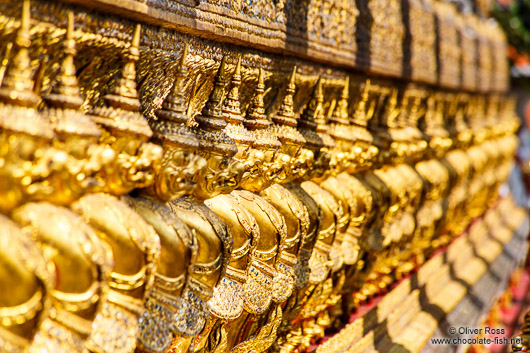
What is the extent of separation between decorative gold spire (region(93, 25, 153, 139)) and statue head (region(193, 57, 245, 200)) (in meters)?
0.28

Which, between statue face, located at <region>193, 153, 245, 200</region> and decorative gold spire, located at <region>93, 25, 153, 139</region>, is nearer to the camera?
decorative gold spire, located at <region>93, 25, 153, 139</region>

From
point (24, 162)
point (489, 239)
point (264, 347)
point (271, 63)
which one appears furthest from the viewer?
point (489, 239)

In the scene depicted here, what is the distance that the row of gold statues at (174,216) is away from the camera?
3.98ft

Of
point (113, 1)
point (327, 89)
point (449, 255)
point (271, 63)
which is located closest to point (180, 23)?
point (113, 1)

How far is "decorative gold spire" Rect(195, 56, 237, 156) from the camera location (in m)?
1.75

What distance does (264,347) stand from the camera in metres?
2.31

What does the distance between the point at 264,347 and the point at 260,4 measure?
0.98 meters

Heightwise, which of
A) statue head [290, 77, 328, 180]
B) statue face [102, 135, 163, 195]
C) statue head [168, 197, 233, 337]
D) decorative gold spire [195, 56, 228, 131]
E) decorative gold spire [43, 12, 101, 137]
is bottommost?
statue head [168, 197, 233, 337]

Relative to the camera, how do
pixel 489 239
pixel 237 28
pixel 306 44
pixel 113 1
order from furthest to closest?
pixel 489 239
pixel 306 44
pixel 237 28
pixel 113 1

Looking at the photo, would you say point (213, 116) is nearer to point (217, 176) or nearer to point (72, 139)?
point (217, 176)

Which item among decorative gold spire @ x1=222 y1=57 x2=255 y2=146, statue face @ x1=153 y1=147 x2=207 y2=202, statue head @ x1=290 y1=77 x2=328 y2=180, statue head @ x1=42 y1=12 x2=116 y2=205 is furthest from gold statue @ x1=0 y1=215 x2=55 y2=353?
statue head @ x1=290 y1=77 x2=328 y2=180

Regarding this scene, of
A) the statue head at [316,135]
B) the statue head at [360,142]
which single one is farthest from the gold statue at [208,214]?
the statue head at [360,142]

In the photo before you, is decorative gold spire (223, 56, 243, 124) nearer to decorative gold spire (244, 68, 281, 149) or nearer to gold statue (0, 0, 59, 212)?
decorative gold spire (244, 68, 281, 149)

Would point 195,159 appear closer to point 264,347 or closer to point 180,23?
point 180,23
